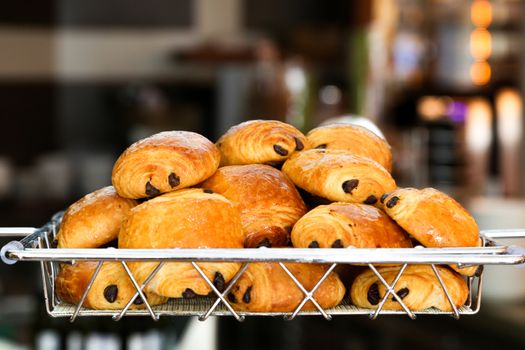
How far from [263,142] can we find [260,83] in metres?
3.95

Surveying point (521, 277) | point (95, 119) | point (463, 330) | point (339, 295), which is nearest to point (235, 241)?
point (339, 295)

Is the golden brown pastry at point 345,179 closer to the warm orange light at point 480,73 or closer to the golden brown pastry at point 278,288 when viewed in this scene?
the golden brown pastry at point 278,288

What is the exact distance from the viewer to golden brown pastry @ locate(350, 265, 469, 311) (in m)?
0.64

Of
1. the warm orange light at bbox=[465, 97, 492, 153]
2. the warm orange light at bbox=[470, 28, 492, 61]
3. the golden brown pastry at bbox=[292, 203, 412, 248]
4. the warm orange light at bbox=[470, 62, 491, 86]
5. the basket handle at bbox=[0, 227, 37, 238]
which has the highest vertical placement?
the golden brown pastry at bbox=[292, 203, 412, 248]

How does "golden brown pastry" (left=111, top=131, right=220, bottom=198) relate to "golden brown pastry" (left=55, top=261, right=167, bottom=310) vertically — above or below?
above

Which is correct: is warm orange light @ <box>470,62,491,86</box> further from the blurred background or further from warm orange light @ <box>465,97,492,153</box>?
warm orange light @ <box>465,97,492,153</box>

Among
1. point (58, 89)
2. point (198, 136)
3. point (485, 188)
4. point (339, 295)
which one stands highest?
point (198, 136)

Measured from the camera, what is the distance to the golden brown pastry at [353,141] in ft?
2.53

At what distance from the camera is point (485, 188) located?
657 cm

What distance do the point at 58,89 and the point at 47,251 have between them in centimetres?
517

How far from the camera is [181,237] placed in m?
0.63

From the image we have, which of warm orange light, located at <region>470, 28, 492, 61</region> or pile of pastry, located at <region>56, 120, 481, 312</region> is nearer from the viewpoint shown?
pile of pastry, located at <region>56, 120, 481, 312</region>

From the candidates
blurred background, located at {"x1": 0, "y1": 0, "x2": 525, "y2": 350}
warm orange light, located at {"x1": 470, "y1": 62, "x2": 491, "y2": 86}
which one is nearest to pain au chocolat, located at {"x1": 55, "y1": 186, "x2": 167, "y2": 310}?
blurred background, located at {"x1": 0, "y1": 0, "x2": 525, "y2": 350}

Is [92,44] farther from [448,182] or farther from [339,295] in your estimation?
[339,295]
